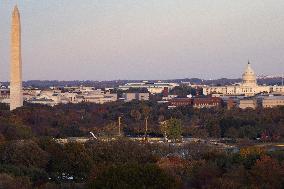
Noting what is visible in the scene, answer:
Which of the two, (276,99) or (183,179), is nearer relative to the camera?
(183,179)

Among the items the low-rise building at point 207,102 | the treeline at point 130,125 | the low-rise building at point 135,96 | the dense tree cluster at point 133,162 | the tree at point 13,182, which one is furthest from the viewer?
the low-rise building at point 135,96

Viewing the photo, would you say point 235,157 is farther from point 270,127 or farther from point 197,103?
point 197,103

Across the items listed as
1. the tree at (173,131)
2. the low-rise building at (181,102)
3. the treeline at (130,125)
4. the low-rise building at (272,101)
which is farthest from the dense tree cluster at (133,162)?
the low-rise building at (181,102)

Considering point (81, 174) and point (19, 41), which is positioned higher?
point (19, 41)

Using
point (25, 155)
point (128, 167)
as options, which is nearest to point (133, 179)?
point (128, 167)

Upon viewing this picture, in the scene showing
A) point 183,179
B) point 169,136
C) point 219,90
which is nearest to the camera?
point 183,179

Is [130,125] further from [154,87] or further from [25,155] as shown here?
[154,87]

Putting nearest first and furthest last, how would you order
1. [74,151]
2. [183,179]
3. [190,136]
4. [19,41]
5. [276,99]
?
[183,179] → [74,151] → [190,136] → [19,41] → [276,99]

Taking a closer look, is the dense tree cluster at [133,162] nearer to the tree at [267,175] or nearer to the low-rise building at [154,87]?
the tree at [267,175]

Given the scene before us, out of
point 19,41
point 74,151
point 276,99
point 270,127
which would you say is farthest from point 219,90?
point 74,151

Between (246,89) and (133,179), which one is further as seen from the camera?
(246,89)

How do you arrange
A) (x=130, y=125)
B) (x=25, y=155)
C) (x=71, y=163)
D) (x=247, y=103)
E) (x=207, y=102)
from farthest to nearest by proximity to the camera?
(x=207, y=102), (x=247, y=103), (x=130, y=125), (x=25, y=155), (x=71, y=163)
